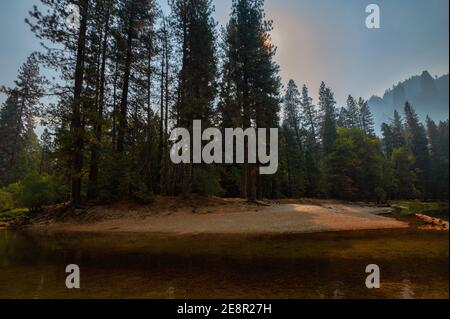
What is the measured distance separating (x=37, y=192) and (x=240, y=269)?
67.9 feet

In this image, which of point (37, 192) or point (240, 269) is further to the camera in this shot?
point (37, 192)

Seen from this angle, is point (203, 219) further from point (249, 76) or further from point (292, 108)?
point (292, 108)

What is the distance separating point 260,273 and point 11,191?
33.3 metres

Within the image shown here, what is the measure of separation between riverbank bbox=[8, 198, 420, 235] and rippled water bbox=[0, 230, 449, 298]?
3364 millimetres

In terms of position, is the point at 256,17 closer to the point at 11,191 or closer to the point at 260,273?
the point at 260,273

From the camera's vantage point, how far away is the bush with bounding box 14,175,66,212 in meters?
20.1

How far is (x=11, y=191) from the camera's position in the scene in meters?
28.8

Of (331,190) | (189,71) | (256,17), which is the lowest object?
(331,190)

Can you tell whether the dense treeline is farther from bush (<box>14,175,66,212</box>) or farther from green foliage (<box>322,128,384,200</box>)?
green foliage (<box>322,128,384,200</box>)

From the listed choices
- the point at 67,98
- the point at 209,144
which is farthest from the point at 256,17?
the point at 67,98

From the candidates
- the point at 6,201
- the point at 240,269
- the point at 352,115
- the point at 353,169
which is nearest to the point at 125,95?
the point at 6,201

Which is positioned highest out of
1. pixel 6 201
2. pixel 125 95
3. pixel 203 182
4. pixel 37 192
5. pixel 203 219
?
pixel 125 95

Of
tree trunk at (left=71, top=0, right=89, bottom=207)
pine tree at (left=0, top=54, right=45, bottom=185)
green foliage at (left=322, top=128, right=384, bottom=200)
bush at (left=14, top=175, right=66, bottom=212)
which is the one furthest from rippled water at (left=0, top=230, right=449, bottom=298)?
pine tree at (left=0, top=54, right=45, bottom=185)

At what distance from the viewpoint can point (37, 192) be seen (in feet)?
67.0
